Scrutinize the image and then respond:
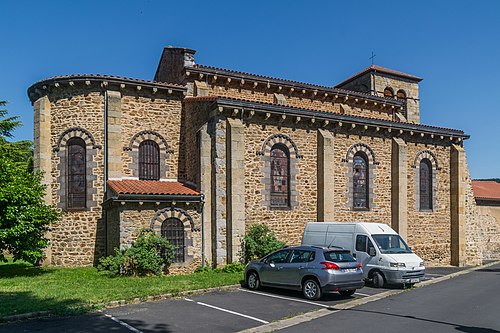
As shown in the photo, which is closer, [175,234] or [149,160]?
[175,234]

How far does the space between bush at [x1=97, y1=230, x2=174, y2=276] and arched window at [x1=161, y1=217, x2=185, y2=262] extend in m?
0.54

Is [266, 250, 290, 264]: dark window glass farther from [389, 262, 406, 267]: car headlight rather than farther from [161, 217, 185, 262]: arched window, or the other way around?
[161, 217, 185, 262]: arched window

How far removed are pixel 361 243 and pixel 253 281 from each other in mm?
4365

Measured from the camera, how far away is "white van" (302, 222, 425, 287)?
13680 millimetres

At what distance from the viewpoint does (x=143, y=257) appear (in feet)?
48.0

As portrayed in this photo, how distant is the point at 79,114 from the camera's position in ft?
60.5

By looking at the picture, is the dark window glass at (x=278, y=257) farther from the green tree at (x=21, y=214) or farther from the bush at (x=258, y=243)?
the green tree at (x=21, y=214)

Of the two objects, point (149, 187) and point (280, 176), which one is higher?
point (280, 176)

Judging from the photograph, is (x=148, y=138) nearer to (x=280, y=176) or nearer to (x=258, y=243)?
(x=280, y=176)

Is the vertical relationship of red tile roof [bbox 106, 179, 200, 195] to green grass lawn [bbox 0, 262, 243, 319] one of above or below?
above

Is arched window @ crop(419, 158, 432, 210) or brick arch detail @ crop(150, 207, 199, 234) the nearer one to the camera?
brick arch detail @ crop(150, 207, 199, 234)

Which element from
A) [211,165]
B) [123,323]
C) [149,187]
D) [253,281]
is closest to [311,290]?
[253,281]

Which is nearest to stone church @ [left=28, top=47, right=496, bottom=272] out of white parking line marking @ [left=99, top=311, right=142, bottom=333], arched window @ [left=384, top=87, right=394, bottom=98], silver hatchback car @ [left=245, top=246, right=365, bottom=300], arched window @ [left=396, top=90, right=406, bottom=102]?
silver hatchback car @ [left=245, top=246, right=365, bottom=300]

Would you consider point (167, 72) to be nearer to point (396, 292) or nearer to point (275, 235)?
point (275, 235)
